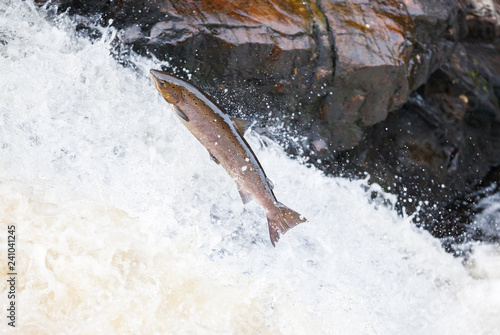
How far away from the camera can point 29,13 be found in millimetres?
3545

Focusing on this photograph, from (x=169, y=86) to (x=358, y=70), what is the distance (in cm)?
175

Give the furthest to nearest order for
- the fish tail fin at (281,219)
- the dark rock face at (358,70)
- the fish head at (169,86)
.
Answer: the dark rock face at (358,70), the fish tail fin at (281,219), the fish head at (169,86)

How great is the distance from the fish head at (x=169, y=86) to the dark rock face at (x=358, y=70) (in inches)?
37.0

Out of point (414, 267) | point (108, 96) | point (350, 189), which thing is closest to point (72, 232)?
point (108, 96)

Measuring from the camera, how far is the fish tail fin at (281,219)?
2.93 metres

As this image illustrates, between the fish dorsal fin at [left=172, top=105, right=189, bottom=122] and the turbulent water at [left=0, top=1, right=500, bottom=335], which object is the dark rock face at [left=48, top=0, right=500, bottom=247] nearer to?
the turbulent water at [left=0, top=1, right=500, bottom=335]

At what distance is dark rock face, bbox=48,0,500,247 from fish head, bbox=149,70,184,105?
94 centimetres

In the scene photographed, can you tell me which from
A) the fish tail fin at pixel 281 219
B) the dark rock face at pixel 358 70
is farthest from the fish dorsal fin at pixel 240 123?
the dark rock face at pixel 358 70

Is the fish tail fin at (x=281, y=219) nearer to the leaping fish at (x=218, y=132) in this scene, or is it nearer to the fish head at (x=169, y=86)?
the leaping fish at (x=218, y=132)

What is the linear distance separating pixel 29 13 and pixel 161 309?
2.14 m

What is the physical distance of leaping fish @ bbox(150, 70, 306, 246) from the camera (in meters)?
2.71

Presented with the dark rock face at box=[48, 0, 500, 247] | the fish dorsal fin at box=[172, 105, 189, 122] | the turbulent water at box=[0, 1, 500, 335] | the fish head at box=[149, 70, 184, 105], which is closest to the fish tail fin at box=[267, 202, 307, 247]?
the turbulent water at box=[0, 1, 500, 335]

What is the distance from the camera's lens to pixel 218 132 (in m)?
2.75

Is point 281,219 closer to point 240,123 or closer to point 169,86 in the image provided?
point 240,123
